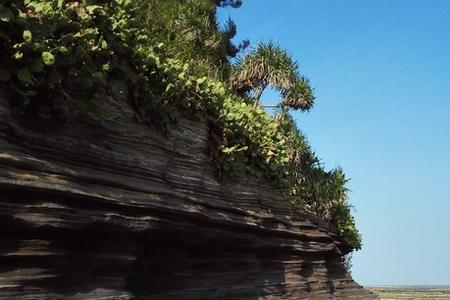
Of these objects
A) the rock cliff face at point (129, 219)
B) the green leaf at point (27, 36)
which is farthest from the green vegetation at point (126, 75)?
the rock cliff face at point (129, 219)

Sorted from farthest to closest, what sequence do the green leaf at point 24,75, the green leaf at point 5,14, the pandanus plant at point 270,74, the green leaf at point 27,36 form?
the pandanus plant at point 270,74, the green leaf at point 24,75, the green leaf at point 27,36, the green leaf at point 5,14

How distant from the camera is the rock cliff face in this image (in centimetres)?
576

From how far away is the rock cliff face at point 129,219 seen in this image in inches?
227

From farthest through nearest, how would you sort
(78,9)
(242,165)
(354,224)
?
(354,224)
(242,165)
(78,9)

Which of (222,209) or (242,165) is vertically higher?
(242,165)

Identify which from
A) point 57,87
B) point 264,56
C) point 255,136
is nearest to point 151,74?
point 57,87

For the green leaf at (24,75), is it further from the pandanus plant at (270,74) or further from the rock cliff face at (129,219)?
the pandanus plant at (270,74)

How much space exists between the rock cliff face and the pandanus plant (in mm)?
7382

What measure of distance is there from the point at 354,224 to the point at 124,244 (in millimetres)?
13075

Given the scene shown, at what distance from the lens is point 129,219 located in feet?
23.4

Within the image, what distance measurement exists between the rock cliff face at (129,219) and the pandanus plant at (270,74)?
7382mm

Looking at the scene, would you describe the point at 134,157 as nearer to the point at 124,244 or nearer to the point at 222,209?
the point at 124,244

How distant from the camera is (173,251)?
29.3ft

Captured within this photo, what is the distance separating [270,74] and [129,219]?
12.8 metres
